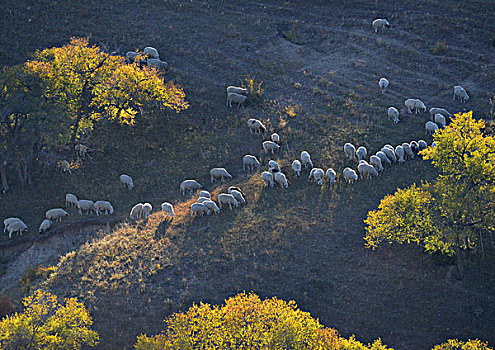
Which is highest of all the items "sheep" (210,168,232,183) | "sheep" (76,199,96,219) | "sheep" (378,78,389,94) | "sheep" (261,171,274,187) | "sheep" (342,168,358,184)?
"sheep" (378,78,389,94)

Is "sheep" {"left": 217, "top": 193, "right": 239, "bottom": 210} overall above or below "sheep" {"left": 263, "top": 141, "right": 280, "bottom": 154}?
below

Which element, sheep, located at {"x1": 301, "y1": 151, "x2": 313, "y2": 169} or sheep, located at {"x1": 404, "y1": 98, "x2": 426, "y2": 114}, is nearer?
sheep, located at {"x1": 301, "y1": 151, "x2": 313, "y2": 169}

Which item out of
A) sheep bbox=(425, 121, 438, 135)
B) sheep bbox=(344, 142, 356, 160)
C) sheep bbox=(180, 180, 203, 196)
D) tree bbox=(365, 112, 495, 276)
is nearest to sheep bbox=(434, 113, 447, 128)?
sheep bbox=(425, 121, 438, 135)

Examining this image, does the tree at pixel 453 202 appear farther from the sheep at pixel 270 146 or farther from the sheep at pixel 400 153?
the sheep at pixel 270 146

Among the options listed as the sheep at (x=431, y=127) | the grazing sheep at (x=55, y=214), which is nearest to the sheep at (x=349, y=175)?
the sheep at (x=431, y=127)

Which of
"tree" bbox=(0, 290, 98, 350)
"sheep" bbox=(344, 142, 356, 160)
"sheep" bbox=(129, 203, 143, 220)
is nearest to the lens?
"tree" bbox=(0, 290, 98, 350)

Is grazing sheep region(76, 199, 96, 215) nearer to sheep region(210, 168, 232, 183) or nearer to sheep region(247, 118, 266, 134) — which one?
sheep region(210, 168, 232, 183)
